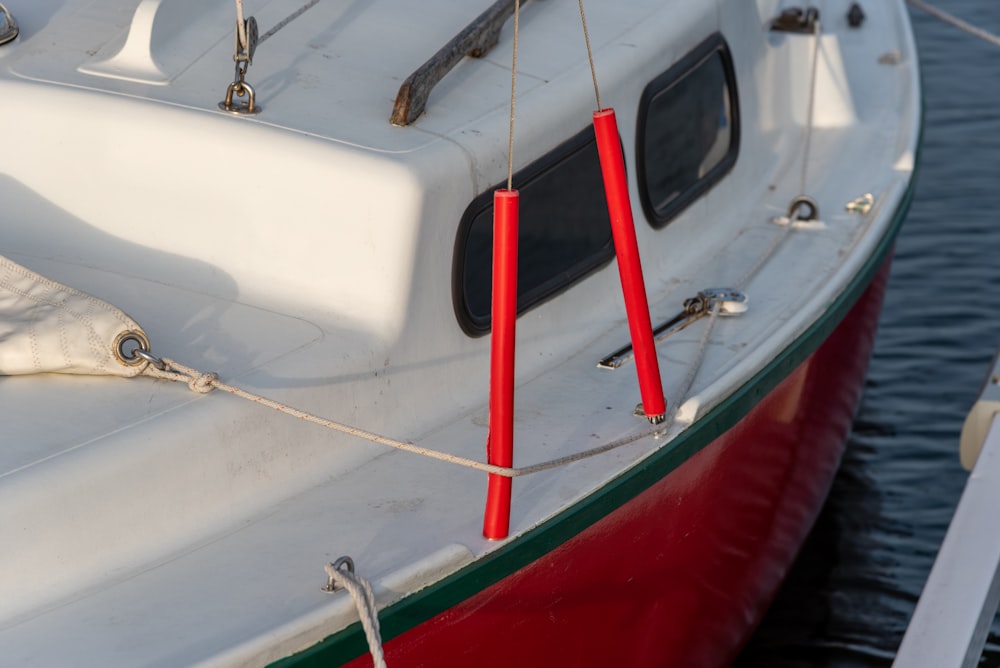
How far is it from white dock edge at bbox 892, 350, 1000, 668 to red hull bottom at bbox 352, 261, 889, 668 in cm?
60

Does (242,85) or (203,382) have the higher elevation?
(242,85)

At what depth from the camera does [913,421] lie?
721 centimetres

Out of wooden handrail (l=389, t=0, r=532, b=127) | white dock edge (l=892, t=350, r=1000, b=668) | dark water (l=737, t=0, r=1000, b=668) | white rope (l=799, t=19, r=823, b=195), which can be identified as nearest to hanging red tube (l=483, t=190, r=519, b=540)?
wooden handrail (l=389, t=0, r=532, b=127)

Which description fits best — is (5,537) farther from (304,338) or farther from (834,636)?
(834,636)

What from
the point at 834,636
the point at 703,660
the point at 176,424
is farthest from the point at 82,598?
the point at 834,636

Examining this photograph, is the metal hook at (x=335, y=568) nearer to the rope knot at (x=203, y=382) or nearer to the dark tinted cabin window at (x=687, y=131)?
the rope knot at (x=203, y=382)

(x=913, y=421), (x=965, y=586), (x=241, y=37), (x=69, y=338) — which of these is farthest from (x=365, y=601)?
(x=913, y=421)

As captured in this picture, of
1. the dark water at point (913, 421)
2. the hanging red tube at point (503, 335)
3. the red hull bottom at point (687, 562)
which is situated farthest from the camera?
the dark water at point (913, 421)

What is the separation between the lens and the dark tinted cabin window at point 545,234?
3902 mm

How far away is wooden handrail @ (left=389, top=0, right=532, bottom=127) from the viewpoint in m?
3.86

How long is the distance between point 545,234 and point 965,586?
1679mm

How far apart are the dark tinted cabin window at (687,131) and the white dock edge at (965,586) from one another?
1377 millimetres

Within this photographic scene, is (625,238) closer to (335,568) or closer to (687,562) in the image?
(335,568)

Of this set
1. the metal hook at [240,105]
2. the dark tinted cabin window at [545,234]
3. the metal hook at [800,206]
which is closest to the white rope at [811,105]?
the metal hook at [800,206]
